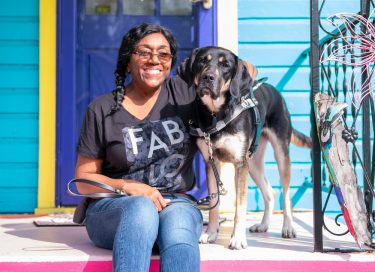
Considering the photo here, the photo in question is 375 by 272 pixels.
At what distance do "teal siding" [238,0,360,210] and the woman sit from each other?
1.62 metres

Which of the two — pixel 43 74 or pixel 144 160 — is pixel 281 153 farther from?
pixel 43 74

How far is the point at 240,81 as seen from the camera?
3.11m

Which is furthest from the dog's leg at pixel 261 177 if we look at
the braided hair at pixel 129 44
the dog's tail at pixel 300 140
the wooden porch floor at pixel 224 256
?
the braided hair at pixel 129 44

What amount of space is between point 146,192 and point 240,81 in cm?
84

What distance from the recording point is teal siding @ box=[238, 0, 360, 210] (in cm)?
472

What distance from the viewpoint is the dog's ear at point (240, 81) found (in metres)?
3.06

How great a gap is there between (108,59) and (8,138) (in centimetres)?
108

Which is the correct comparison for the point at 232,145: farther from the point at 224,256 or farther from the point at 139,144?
the point at 224,256

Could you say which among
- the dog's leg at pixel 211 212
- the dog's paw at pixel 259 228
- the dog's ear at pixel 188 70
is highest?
the dog's ear at pixel 188 70

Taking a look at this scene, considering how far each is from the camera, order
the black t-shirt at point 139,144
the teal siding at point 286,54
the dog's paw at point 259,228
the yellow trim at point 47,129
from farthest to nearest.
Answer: the teal siding at point 286,54
the yellow trim at point 47,129
the dog's paw at point 259,228
the black t-shirt at point 139,144

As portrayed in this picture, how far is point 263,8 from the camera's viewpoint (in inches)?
186

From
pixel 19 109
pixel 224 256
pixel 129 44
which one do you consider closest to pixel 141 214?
pixel 224 256

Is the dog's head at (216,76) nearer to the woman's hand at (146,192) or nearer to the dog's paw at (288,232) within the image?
the woman's hand at (146,192)

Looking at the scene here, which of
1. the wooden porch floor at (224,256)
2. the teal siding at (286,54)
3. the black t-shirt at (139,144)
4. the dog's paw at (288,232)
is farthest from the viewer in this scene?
the teal siding at (286,54)
